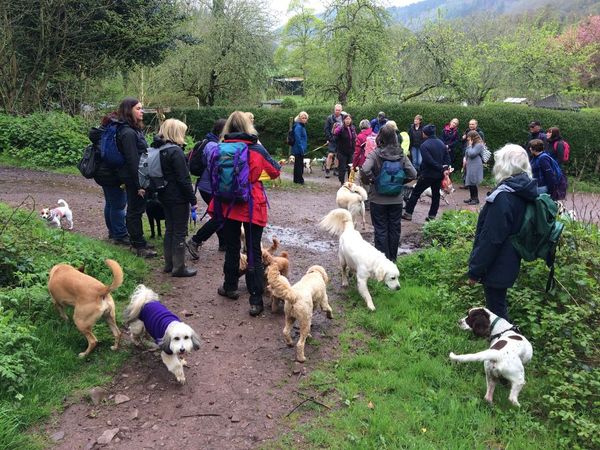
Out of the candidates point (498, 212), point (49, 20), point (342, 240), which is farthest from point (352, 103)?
point (498, 212)

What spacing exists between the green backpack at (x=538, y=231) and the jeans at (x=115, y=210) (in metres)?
5.38

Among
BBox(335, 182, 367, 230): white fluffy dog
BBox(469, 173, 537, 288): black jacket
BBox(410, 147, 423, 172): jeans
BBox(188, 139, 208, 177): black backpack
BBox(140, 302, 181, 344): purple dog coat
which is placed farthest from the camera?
BBox(410, 147, 423, 172): jeans

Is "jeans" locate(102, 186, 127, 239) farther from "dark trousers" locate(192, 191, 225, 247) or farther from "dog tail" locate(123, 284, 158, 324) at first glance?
"dog tail" locate(123, 284, 158, 324)

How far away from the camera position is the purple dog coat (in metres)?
3.75

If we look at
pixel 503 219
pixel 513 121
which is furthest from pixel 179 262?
pixel 513 121

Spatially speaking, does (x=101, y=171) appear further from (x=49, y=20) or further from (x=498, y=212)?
(x=49, y=20)

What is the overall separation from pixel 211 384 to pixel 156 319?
77 cm

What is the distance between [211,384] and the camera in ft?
12.9

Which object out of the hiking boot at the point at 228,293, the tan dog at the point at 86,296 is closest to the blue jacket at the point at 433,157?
the hiking boot at the point at 228,293

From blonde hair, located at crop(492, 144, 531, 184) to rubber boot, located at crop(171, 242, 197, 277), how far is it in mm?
3971

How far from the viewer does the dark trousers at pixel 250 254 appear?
4953 millimetres

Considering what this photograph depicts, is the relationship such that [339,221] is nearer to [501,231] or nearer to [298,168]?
[501,231]

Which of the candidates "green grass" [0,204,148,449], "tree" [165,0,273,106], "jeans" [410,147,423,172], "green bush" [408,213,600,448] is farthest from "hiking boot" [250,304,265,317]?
"tree" [165,0,273,106]

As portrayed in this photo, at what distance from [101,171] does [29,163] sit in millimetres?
8332
